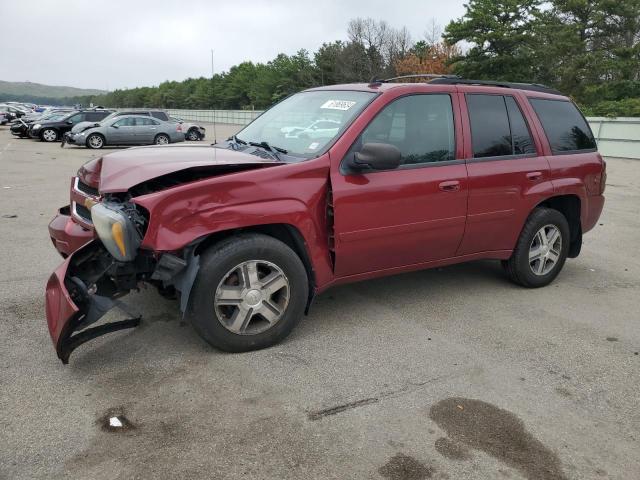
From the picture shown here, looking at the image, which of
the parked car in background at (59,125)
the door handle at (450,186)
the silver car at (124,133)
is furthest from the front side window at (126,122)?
the door handle at (450,186)

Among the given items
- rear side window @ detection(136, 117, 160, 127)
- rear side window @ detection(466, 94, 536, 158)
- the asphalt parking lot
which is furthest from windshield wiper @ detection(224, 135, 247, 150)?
rear side window @ detection(136, 117, 160, 127)

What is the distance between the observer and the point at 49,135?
2512 cm

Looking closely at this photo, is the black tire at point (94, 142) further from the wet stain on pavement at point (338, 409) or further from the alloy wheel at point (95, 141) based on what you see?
the wet stain on pavement at point (338, 409)

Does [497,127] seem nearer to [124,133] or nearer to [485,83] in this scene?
[485,83]

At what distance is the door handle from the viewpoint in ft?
14.1

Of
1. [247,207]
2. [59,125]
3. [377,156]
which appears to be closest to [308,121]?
[377,156]

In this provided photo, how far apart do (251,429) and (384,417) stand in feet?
2.35

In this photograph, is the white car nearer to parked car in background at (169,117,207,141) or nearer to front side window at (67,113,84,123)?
parked car in background at (169,117,207,141)

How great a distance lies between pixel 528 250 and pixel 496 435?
8.41ft

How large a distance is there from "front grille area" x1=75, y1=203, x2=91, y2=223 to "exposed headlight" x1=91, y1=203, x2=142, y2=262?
785mm

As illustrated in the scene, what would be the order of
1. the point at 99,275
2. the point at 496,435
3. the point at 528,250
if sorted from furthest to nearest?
the point at 528,250 → the point at 99,275 → the point at 496,435

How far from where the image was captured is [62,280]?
3389 millimetres

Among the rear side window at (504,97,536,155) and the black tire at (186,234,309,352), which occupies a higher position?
the rear side window at (504,97,536,155)

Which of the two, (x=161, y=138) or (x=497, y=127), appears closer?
(x=497, y=127)
